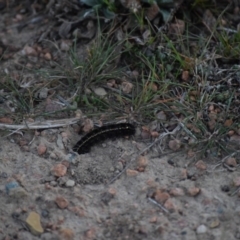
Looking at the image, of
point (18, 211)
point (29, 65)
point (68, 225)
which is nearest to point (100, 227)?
point (68, 225)

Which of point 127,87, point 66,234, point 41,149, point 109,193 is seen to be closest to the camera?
point 66,234

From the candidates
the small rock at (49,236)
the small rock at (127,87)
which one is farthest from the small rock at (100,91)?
the small rock at (49,236)

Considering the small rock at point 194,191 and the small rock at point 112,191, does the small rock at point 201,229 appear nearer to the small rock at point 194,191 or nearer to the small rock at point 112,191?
the small rock at point 194,191

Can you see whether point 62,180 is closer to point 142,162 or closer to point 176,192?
point 142,162

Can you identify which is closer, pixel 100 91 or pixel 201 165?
pixel 201 165

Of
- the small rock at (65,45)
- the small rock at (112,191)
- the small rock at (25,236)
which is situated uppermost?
the small rock at (65,45)

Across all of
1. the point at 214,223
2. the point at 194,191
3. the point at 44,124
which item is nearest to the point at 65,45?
the point at 44,124

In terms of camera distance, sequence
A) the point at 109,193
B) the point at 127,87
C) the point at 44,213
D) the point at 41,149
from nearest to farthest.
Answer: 1. the point at 44,213
2. the point at 109,193
3. the point at 41,149
4. the point at 127,87
